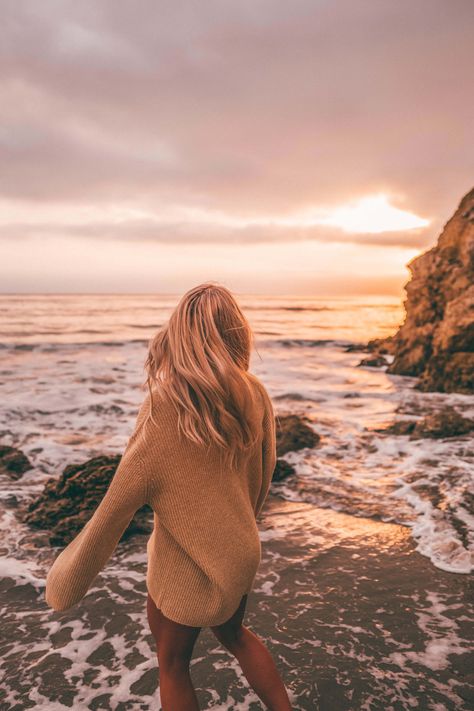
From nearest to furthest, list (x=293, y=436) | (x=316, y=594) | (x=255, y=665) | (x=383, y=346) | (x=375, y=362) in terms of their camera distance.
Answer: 1. (x=255, y=665)
2. (x=316, y=594)
3. (x=293, y=436)
4. (x=375, y=362)
5. (x=383, y=346)

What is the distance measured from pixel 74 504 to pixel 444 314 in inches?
478

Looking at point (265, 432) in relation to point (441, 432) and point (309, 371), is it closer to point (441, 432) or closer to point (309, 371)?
point (441, 432)

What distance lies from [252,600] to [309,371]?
15146 millimetres

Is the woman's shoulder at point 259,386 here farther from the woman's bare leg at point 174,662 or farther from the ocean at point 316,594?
the woman's bare leg at point 174,662

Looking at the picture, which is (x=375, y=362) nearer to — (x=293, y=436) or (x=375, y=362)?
(x=375, y=362)

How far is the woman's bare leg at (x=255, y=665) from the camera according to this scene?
237cm

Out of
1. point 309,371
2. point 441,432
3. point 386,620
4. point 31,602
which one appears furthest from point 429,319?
point 31,602

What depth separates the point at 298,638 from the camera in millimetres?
3602

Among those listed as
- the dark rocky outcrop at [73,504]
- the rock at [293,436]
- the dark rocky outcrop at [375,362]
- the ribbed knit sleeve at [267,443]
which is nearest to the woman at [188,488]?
the ribbed knit sleeve at [267,443]

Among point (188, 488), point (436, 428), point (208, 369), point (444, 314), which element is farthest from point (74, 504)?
point (444, 314)

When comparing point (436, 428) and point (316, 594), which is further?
point (436, 428)

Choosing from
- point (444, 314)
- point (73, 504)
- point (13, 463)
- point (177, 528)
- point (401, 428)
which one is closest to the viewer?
point (177, 528)

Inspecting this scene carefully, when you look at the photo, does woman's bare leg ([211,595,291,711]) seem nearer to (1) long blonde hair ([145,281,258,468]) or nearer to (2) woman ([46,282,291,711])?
(2) woman ([46,282,291,711])

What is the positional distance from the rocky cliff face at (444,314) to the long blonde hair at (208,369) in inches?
481
